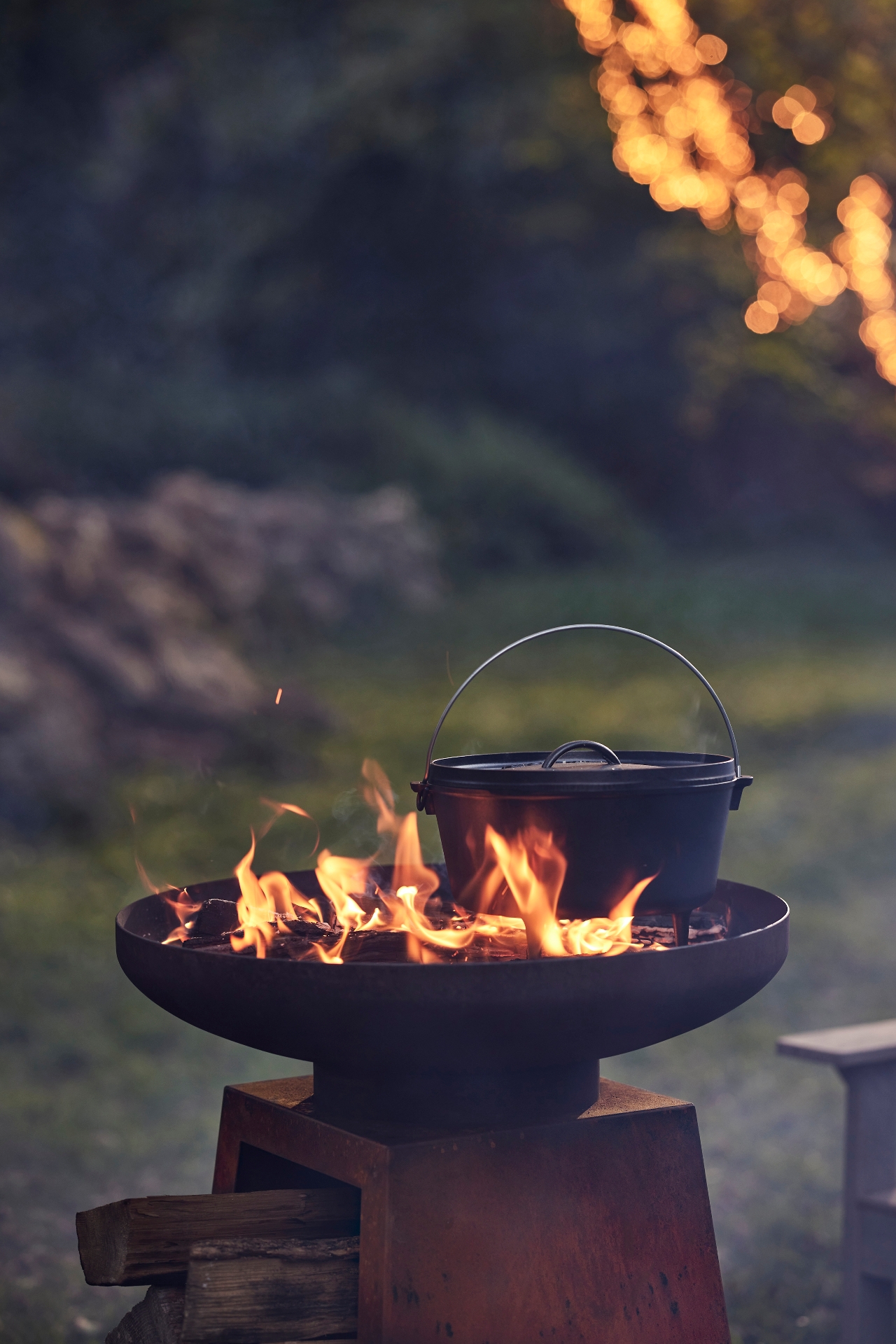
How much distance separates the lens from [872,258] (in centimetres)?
823

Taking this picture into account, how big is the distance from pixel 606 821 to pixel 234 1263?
38.1 inches

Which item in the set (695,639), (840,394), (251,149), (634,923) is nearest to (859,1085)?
(634,923)

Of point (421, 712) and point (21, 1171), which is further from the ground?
point (421, 712)

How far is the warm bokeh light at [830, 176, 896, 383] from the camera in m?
8.23

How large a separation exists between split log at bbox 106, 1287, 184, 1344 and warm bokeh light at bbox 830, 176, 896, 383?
776 centimetres

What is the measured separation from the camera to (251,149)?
1170 centimetres

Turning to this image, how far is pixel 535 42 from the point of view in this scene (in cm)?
1168

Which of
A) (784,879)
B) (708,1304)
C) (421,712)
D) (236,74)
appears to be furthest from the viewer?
(236,74)

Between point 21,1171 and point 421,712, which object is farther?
point 421,712

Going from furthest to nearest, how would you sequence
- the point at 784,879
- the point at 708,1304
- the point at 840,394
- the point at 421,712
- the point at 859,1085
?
the point at 421,712 → the point at 840,394 → the point at 784,879 → the point at 859,1085 → the point at 708,1304

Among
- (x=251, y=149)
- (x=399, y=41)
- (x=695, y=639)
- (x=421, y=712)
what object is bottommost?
(x=421, y=712)

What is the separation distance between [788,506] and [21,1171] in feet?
33.2

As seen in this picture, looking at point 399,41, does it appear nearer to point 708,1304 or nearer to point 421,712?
point 421,712

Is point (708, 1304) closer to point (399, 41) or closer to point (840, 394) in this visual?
point (840, 394)
